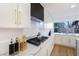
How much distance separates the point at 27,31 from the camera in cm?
184

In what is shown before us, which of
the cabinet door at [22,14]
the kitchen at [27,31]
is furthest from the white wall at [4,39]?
the cabinet door at [22,14]

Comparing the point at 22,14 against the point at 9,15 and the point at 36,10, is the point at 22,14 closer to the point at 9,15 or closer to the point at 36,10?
the point at 9,15

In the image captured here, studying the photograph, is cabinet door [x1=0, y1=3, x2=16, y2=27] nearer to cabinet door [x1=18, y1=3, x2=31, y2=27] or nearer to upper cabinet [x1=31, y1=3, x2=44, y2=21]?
cabinet door [x1=18, y1=3, x2=31, y2=27]

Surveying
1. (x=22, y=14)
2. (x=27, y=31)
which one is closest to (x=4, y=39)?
(x=22, y=14)

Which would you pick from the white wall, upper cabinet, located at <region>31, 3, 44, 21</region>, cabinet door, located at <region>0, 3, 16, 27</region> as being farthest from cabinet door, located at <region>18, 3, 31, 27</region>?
A: upper cabinet, located at <region>31, 3, 44, 21</region>

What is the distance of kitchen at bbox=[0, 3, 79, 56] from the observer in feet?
3.01

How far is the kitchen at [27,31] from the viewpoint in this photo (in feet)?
3.01

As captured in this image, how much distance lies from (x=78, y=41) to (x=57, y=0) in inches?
41.6

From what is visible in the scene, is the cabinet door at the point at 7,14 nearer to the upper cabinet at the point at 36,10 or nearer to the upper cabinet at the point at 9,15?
the upper cabinet at the point at 9,15

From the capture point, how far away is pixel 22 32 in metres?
1.66

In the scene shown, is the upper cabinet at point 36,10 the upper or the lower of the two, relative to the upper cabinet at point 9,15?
upper

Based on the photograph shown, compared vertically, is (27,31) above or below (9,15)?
below

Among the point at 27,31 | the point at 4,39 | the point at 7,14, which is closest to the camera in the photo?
the point at 7,14

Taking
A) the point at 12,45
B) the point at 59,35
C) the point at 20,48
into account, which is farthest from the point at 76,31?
the point at 12,45
